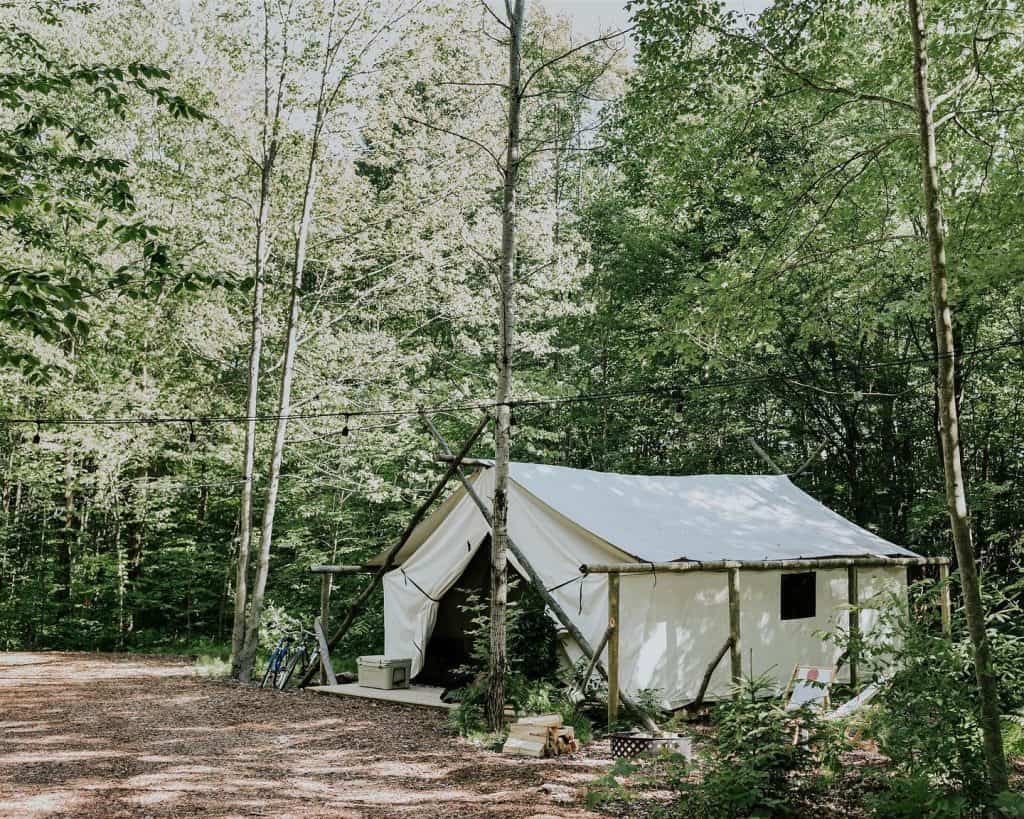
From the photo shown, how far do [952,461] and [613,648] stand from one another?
11.7 ft

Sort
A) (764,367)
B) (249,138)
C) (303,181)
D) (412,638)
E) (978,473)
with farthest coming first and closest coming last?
(764,367)
(978,473)
(303,181)
(249,138)
(412,638)

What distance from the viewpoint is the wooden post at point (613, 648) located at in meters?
7.02

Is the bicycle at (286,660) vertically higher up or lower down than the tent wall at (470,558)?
lower down

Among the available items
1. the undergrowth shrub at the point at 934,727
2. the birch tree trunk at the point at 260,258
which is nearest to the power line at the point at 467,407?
the birch tree trunk at the point at 260,258

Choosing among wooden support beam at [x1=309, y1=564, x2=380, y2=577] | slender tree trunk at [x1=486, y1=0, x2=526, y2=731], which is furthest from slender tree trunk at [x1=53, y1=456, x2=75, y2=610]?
slender tree trunk at [x1=486, y1=0, x2=526, y2=731]

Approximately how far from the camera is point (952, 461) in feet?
13.7

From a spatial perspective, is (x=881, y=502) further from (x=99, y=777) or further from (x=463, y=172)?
(x=99, y=777)

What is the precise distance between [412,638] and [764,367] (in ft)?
23.1

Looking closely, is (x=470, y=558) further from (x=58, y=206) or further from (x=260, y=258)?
(x=58, y=206)

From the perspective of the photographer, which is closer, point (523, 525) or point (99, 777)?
point (99, 777)

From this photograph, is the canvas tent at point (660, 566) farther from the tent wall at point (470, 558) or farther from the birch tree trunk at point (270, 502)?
the birch tree trunk at point (270, 502)

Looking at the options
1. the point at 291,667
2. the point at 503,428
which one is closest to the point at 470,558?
the point at 291,667

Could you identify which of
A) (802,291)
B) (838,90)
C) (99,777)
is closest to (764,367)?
(802,291)

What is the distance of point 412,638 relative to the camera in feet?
31.2
